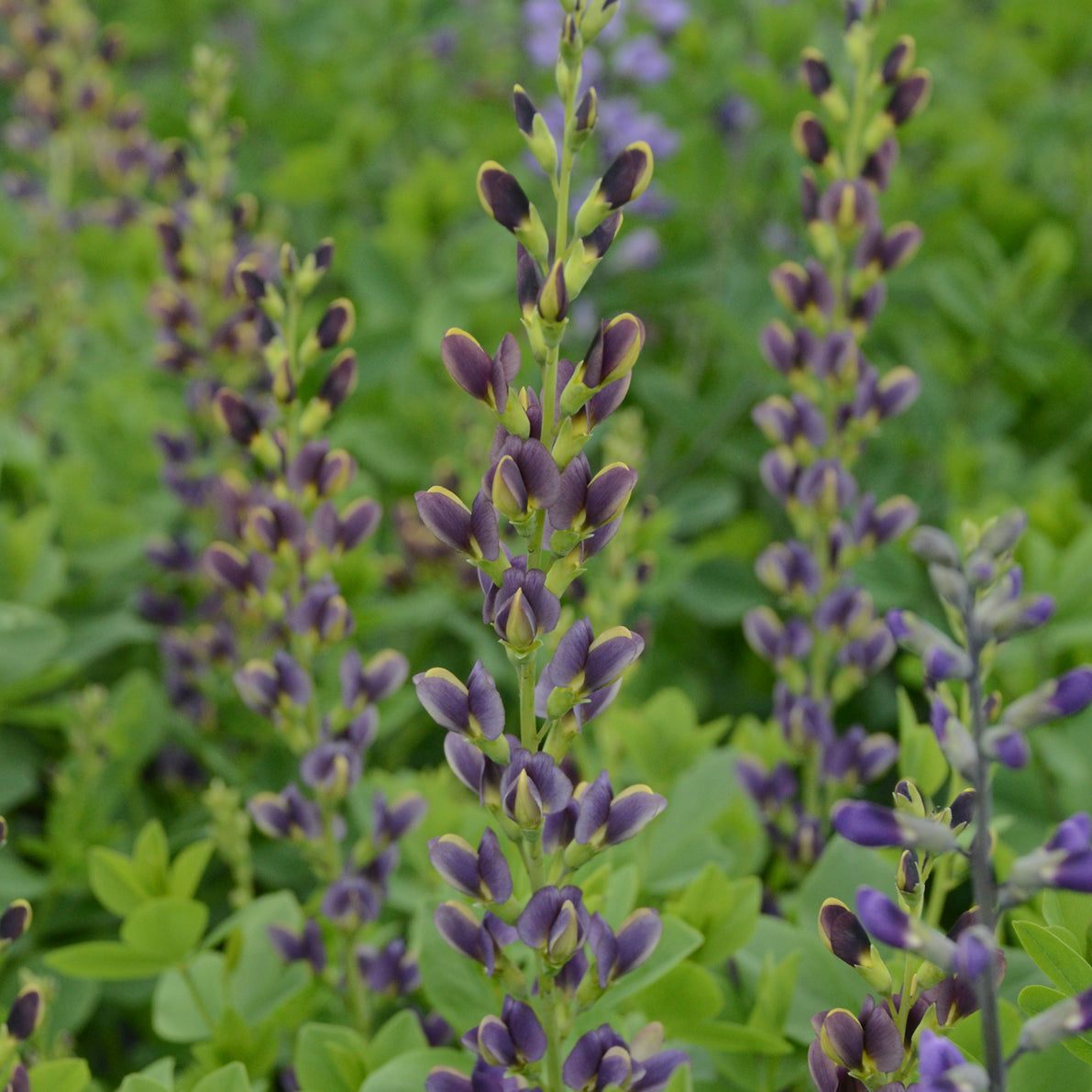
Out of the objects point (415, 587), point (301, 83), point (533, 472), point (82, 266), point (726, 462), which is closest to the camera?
point (533, 472)

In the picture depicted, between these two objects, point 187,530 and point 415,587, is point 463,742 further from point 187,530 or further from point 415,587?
point 187,530

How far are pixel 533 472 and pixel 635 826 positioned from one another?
271mm

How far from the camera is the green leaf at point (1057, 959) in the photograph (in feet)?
2.79

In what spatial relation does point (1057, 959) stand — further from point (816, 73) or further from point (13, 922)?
point (816, 73)

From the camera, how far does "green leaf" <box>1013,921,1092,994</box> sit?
852 mm

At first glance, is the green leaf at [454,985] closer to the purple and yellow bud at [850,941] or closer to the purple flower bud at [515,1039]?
the purple flower bud at [515,1039]

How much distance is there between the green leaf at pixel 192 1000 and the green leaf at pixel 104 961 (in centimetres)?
4

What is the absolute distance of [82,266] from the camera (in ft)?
9.89

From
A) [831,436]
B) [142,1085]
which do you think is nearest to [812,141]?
[831,436]

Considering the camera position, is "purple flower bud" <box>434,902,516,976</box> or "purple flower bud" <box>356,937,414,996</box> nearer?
"purple flower bud" <box>434,902,516,976</box>

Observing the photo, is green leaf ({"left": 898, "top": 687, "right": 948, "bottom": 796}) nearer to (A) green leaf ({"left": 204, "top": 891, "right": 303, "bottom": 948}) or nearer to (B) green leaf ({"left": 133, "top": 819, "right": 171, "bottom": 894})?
(A) green leaf ({"left": 204, "top": 891, "right": 303, "bottom": 948})

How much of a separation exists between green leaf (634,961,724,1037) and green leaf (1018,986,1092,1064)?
0.26 meters

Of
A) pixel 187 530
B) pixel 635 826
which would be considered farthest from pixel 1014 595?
pixel 187 530

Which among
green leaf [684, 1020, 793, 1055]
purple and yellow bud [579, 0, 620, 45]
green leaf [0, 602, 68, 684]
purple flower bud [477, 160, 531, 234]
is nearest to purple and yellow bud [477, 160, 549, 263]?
purple flower bud [477, 160, 531, 234]
